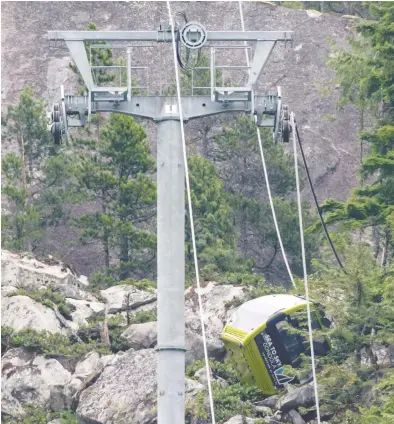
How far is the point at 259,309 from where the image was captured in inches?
1288

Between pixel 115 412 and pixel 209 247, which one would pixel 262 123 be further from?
pixel 209 247

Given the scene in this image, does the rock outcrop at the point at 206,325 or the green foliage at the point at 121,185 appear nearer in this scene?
the rock outcrop at the point at 206,325

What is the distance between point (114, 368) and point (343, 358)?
4.90 m

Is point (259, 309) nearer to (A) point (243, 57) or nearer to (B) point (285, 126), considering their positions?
(B) point (285, 126)

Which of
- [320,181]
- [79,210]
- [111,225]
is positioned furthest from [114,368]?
[320,181]

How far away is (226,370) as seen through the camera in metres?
33.2

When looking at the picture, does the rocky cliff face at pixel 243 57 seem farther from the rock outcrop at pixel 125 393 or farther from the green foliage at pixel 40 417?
the rock outcrop at pixel 125 393

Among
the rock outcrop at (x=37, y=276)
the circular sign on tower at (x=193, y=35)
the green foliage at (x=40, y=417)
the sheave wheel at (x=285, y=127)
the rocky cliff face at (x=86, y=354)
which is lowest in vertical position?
the green foliage at (x=40, y=417)

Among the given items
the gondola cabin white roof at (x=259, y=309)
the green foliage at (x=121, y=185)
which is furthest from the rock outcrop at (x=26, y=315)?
the green foliage at (x=121, y=185)

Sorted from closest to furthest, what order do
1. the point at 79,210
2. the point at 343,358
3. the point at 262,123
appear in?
the point at 262,123 → the point at 343,358 → the point at 79,210

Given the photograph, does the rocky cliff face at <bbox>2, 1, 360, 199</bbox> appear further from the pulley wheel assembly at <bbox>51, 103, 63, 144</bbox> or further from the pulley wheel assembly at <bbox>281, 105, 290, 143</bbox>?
the pulley wheel assembly at <bbox>281, 105, 290, 143</bbox>

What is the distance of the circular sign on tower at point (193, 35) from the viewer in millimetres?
22125

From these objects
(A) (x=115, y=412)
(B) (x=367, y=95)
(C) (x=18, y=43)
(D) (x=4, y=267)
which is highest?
(C) (x=18, y=43)

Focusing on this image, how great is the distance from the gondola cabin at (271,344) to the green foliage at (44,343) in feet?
13.6
